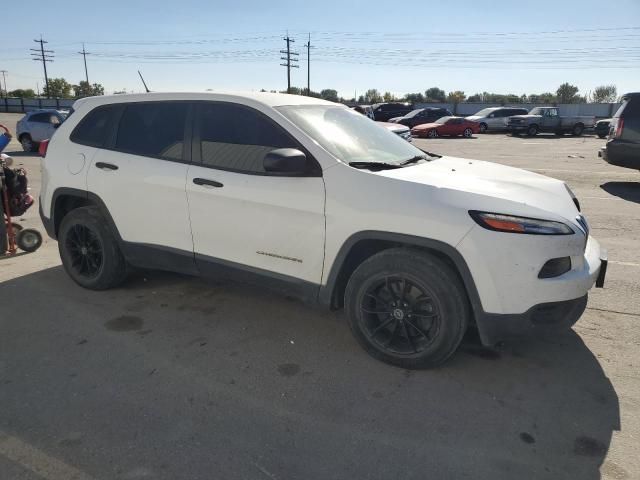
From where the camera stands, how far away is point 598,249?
11.0ft

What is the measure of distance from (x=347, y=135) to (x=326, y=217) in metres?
0.83

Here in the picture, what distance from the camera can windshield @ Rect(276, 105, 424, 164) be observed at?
3.42 m

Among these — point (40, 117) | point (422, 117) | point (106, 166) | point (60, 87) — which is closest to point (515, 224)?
point (106, 166)

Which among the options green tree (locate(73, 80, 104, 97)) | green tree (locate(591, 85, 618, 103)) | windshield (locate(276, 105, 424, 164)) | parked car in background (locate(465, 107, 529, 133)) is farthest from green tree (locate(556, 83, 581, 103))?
windshield (locate(276, 105, 424, 164))

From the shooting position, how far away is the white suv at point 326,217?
112 inches

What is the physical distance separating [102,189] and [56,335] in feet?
4.09

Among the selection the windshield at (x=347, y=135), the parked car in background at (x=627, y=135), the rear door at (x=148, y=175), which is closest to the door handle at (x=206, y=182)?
the rear door at (x=148, y=175)

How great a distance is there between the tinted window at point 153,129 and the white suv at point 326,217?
0.04 ft

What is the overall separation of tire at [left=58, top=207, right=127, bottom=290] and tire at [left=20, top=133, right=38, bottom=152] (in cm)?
1440

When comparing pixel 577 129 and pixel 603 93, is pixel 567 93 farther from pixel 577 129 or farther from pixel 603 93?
pixel 577 129

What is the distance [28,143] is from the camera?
16.6 metres

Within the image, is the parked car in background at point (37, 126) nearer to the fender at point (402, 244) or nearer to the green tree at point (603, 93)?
the fender at point (402, 244)

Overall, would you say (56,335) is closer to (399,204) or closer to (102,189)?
(102,189)

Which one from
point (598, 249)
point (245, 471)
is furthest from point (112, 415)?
point (598, 249)
